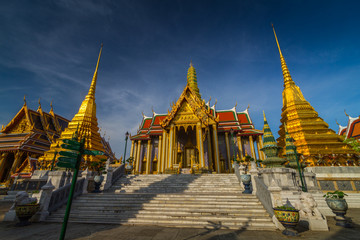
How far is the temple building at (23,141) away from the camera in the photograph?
924 inches

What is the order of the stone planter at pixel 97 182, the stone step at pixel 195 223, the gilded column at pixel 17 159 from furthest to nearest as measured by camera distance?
1. the gilded column at pixel 17 159
2. the stone planter at pixel 97 182
3. the stone step at pixel 195 223

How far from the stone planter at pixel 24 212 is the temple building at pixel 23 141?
20.2 m

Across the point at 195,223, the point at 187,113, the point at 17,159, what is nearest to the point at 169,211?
the point at 195,223

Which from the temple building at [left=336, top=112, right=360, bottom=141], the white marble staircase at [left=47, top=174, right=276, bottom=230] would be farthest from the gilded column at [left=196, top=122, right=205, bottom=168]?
the temple building at [left=336, top=112, right=360, bottom=141]

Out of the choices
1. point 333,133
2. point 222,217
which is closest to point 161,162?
point 222,217

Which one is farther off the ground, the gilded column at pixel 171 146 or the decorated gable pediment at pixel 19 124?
the decorated gable pediment at pixel 19 124

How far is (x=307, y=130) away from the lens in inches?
635

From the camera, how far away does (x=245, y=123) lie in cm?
2453

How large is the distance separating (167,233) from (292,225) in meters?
3.66

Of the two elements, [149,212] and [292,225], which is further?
[149,212]

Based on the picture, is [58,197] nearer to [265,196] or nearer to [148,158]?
[265,196]

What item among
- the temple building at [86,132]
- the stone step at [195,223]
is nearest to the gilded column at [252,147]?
the stone step at [195,223]

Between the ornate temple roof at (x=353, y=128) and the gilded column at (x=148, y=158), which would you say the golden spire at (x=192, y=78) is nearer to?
the gilded column at (x=148, y=158)

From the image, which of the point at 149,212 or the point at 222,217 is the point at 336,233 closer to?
the point at 222,217
